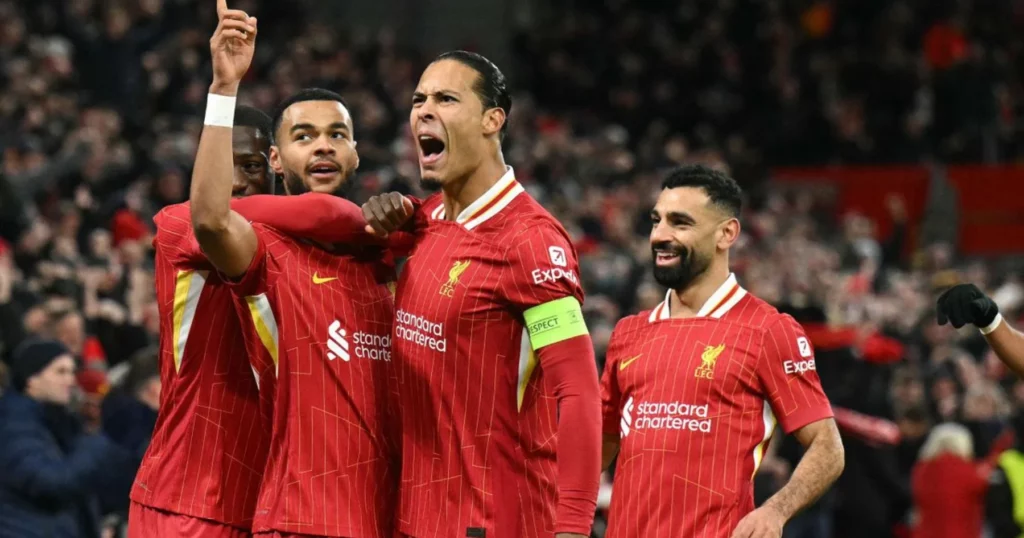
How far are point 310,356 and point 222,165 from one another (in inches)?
27.1

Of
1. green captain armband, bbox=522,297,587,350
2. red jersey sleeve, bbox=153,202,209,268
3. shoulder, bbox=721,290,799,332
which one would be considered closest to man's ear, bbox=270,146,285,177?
red jersey sleeve, bbox=153,202,209,268

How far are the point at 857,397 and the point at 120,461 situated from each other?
7497 mm

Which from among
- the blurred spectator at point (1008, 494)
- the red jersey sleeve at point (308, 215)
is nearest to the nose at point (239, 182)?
the red jersey sleeve at point (308, 215)

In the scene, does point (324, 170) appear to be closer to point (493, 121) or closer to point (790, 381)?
point (493, 121)

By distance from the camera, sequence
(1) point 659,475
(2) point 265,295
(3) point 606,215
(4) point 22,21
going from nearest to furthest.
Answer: (2) point 265,295, (1) point 659,475, (4) point 22,21, (3) point 606,215

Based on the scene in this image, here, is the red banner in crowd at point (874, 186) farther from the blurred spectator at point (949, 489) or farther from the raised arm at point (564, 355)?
the raised arm at point (564, 355)

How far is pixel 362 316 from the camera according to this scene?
504 cm

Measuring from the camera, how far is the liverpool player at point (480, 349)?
4770 mm

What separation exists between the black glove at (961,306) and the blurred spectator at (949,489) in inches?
259

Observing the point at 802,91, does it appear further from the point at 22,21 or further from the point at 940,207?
the point at 22,21

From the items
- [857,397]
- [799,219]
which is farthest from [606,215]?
[857,397]

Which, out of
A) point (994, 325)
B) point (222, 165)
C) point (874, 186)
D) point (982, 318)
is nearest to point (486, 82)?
point (222, 165)

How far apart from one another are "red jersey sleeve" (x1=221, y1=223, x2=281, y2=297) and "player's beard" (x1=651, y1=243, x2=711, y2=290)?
1.54 metres

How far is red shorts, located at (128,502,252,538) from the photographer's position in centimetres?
507
